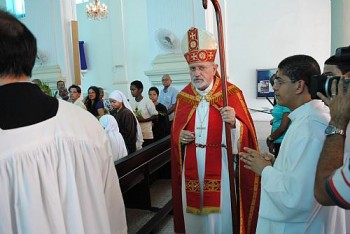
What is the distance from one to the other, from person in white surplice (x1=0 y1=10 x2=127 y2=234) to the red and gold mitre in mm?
1281

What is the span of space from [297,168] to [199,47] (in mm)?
1417

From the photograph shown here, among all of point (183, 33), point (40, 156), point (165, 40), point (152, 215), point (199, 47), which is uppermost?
point (183, 33)

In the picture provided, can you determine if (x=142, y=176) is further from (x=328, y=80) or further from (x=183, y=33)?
(x=183, y=33)

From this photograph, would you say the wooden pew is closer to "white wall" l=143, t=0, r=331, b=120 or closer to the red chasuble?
the red chasuble

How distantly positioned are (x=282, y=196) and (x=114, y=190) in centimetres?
82

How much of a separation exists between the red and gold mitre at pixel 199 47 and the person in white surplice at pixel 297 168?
0.97 m

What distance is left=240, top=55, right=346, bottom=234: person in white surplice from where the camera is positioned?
131 cm

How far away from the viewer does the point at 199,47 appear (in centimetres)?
245

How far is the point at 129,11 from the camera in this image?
34.4 feet

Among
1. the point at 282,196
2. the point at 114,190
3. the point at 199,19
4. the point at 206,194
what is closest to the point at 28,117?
the point at 114,190

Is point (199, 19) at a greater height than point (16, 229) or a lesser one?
greater

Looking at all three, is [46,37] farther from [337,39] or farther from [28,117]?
[28,117]

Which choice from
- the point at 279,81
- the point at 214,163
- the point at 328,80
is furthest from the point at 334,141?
the point at 214,163

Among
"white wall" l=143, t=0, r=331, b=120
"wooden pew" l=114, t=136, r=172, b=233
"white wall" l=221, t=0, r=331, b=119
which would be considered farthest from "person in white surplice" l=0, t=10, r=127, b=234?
"white wall" l=221, t=0, r=331, b=119
